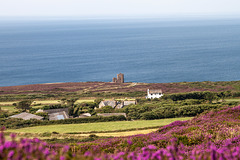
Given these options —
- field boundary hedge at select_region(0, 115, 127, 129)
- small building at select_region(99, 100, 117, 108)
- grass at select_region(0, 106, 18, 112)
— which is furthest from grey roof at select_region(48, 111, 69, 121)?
grass at select_region(0, 106, 18, 112)

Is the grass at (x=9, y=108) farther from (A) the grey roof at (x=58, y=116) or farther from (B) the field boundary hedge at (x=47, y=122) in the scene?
(B) the field boundary hedge at (x=47, y=122)

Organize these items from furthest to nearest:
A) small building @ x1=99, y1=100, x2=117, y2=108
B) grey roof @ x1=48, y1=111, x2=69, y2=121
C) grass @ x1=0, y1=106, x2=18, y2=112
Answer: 1. small building @ x1=99, y1=100, x2=117, y2=108
2. grass @ x1=0, y1=106, x2=18, y2=112
3. grey roof @ x1=48, y1=111, x2=69, y2=121

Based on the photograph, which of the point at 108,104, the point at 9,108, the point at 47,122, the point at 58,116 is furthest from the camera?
the point at 108,104

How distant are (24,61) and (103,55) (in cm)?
4282

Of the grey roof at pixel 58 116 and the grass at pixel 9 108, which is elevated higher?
the grey roof at pixel 58 116

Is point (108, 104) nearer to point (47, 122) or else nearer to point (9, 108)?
point (9, 108)

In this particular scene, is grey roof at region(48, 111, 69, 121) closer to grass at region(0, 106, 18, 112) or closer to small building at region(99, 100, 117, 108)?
small building at region(99, 100, 117, 108)

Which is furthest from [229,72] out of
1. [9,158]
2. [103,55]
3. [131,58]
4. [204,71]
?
[9,158]

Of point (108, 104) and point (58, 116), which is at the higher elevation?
point (58, 116)

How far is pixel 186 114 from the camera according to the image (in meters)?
34.1

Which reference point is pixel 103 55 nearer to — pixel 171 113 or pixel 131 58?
pixel 131 58

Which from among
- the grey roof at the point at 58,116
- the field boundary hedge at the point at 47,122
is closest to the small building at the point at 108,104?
the grey roof at the point at 58,116

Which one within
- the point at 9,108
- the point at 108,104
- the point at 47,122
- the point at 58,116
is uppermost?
the point at 47,122

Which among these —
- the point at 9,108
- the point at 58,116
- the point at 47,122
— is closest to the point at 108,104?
the point at 58,116
